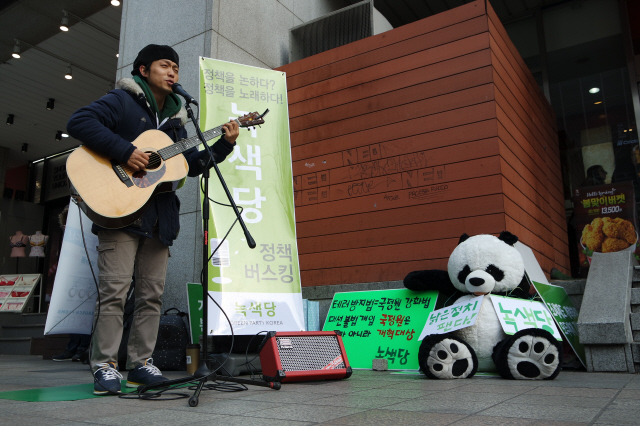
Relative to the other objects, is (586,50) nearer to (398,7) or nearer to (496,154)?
(398,7)

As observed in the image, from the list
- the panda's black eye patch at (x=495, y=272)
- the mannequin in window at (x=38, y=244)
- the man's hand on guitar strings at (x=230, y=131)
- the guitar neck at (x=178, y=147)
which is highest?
the mannequin in window at (x=38, y=244)

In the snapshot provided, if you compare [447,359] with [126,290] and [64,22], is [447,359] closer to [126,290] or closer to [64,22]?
[126,290]

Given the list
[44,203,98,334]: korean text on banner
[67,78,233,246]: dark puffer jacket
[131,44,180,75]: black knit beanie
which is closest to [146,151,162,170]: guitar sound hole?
[67,78,233,246]: dark puffer jacket

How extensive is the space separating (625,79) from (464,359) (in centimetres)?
570

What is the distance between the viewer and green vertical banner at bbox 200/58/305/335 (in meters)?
3.28

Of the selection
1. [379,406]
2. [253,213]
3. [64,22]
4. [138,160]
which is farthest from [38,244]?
[379,406]

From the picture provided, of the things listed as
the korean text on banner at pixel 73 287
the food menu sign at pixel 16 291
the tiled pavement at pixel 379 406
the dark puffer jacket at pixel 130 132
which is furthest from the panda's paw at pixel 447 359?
the food menu sign at pixel 16 291

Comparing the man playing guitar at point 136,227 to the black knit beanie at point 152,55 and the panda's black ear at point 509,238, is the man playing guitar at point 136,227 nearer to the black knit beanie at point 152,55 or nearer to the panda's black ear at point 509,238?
the black knit beanie at point 152,55

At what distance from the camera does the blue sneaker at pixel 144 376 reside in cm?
243

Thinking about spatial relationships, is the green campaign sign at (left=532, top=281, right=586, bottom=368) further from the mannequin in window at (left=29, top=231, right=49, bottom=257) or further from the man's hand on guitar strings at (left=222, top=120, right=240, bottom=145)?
the mannequin in window at (left=29, top=231, right=49, bottom=257)

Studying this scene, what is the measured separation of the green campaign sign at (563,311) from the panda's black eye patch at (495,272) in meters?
0.37

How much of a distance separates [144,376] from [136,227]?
740 millimetres

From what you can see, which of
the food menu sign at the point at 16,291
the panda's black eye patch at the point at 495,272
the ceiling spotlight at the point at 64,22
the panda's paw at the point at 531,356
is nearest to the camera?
the panda's paw at the point at 531,356

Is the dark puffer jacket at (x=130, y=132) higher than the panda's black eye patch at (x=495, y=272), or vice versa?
the dark puffer jacket at (x=130, y=132)
